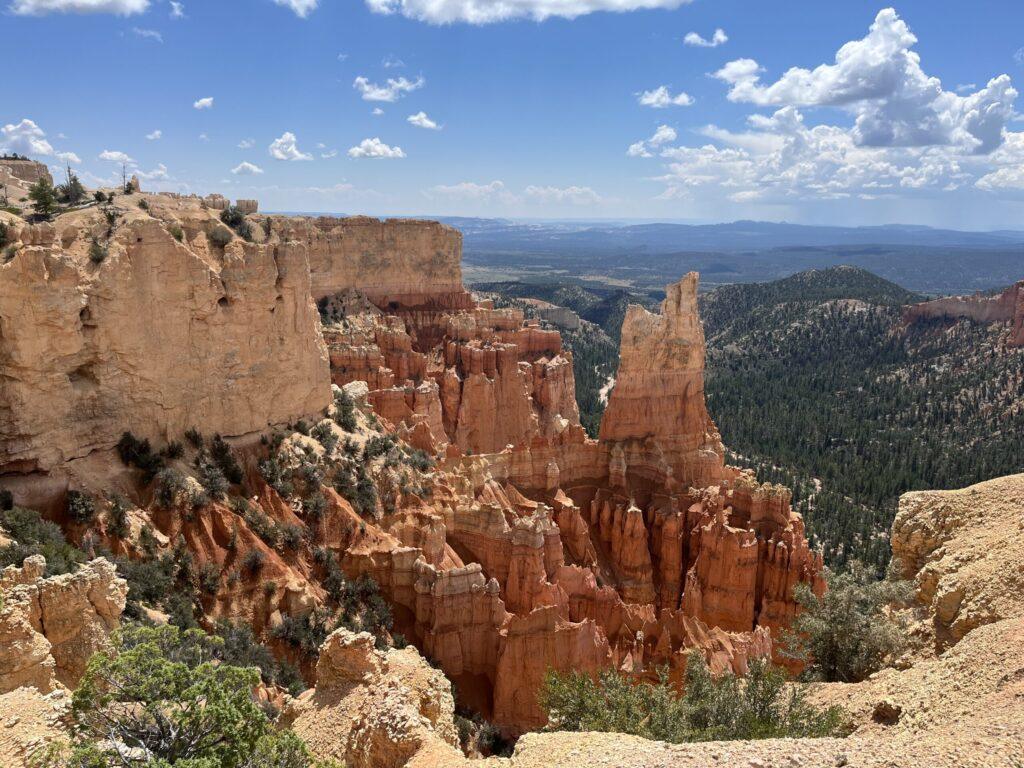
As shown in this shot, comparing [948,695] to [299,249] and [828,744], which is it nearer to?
[828,744]

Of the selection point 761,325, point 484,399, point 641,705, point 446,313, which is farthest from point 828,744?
point 761,325

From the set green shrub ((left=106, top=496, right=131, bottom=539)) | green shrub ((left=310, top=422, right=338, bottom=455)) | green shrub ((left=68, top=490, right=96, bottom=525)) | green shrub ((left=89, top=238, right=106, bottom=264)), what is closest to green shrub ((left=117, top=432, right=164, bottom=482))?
green shrub ((left=106, top=496, right=131, bottom=539))

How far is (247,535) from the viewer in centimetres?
2386

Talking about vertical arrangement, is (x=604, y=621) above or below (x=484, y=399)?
below

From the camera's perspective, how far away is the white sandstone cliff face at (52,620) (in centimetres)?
1287

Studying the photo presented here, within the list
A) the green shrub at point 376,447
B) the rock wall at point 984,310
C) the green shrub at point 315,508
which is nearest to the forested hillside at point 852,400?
the rock wall at point 984,310

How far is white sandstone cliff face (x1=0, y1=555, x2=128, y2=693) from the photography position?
12.9 metres

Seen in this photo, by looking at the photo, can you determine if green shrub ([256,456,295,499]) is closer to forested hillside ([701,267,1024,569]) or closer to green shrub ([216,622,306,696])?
green shrub ([216,622,306,696])

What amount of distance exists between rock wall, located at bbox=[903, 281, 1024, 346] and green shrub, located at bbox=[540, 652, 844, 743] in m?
112

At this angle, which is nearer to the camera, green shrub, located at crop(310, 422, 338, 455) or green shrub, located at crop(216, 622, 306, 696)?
green shrub, located at crop(216, 622, 306, 696)

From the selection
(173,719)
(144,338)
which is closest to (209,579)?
(144,338)

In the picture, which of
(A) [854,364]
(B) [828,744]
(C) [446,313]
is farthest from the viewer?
(A) [854,364]

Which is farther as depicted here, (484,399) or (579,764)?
(484,399)

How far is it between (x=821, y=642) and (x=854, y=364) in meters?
112
